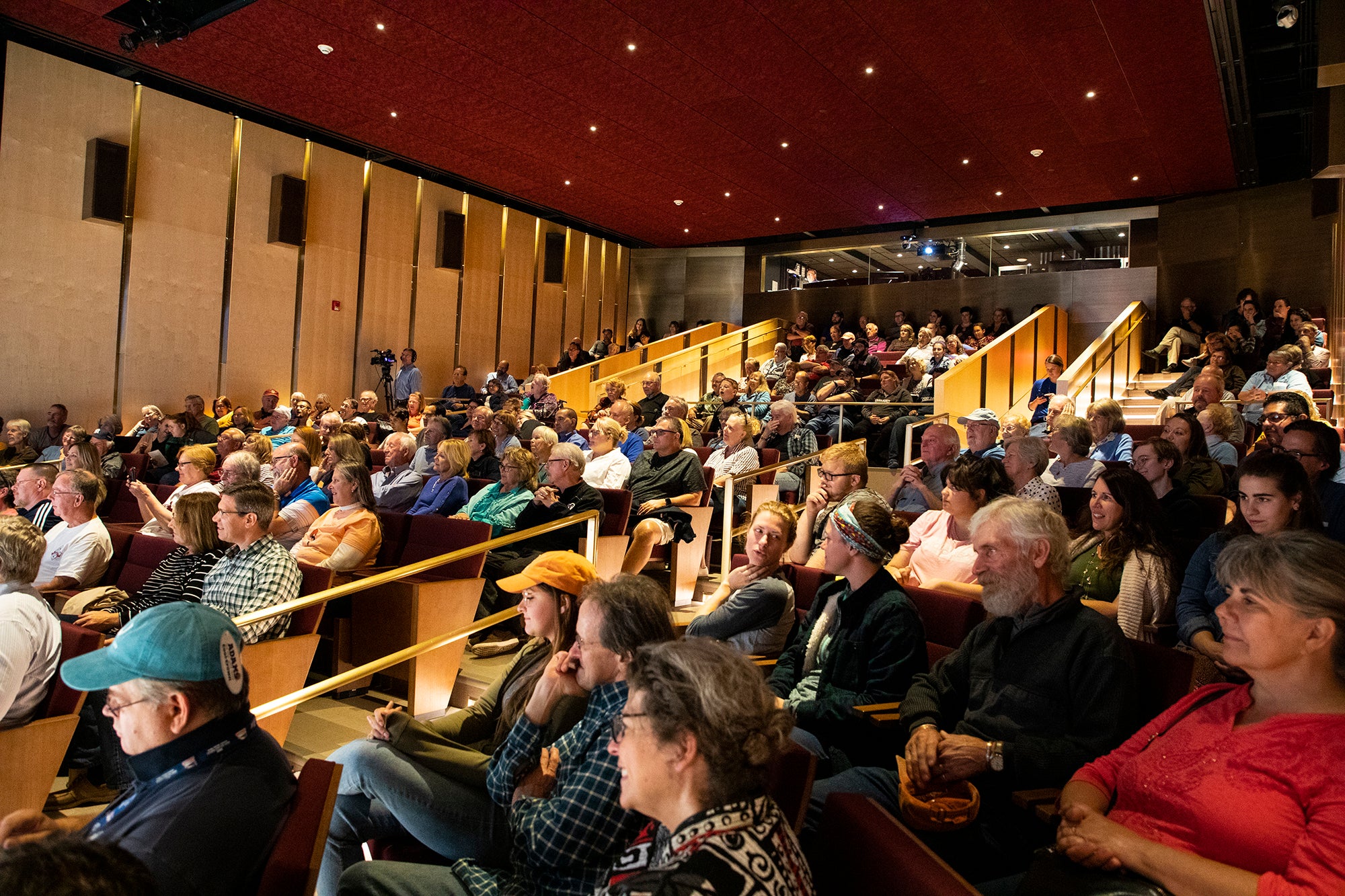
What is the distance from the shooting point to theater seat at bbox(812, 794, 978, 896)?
3.55 ft

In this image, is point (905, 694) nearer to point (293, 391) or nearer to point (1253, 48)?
point (1253, 48)

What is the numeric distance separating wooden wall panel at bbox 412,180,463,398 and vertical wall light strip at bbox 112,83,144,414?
359 centimetres

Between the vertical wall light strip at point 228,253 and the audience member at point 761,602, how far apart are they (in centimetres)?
850

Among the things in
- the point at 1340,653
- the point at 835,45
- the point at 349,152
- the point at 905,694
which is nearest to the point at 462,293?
the point at 349,152

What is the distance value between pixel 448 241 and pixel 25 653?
10.1 m

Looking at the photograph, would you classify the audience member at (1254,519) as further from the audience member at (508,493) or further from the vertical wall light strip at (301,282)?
the vertical wall light strip at (301,282)

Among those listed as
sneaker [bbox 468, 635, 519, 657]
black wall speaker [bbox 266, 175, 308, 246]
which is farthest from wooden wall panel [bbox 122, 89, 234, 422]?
sneaker [bbox 468, 635, 519, 657]

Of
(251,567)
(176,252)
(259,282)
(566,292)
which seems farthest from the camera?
(566,292)

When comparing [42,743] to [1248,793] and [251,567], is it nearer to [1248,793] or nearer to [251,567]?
[251,567]

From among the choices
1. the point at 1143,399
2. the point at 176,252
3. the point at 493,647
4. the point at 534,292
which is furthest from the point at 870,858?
the point at 534,292

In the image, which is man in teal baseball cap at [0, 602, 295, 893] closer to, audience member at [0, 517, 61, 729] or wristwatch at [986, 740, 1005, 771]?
audience member at [0, 517, 61, 729]

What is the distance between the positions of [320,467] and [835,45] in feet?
17.2

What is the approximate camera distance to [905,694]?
85.2 inches

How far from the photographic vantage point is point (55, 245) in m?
8.20
